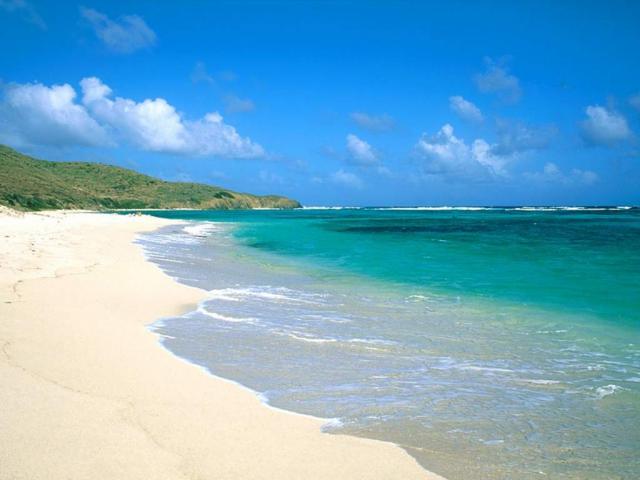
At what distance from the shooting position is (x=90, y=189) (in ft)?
397

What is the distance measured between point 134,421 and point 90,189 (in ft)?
423

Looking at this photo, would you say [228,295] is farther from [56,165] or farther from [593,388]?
[56,165]

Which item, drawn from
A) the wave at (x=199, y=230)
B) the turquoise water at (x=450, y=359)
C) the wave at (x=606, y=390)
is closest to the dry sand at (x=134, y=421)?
the turquoise water at (x=450, y=359)

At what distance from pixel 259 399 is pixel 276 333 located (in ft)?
11.8

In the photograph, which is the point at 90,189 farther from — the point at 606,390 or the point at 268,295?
the point at 606,390

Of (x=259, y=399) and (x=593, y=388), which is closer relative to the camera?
(x=259, y=399)

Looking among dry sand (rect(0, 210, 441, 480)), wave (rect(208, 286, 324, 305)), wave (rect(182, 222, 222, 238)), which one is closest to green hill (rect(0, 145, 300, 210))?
wave (rect(182, 222, 222, 238))

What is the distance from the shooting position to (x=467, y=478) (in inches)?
175

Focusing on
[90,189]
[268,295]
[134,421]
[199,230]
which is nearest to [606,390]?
[134,421]

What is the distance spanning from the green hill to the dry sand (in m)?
59.9

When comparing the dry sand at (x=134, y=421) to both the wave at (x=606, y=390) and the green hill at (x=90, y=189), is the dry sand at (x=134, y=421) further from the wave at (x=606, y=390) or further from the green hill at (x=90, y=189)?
the green hill at (x=90, y=189)

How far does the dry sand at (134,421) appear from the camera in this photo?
4.20 m

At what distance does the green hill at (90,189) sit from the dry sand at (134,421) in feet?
197

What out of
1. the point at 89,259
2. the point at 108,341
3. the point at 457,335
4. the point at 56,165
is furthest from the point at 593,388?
the point at 56,165
